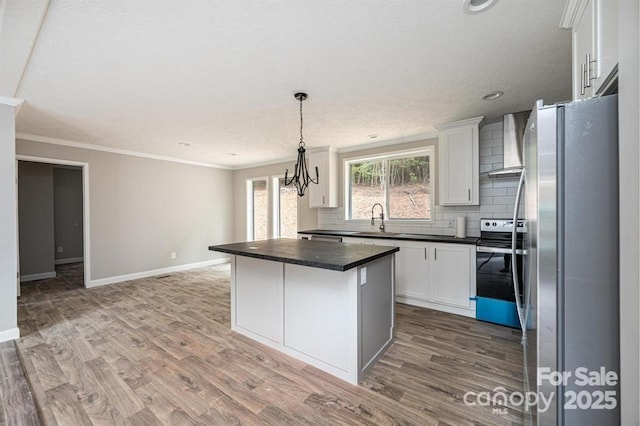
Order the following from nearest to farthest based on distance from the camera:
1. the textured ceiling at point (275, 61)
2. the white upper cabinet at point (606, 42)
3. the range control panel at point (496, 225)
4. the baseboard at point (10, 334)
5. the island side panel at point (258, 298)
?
the white upper cabinet at point (606, 42) → the textured ceiling at point (275, 61) → the island side panel at point (258, 298) → the baseboard at point (10, 334) → the range control panel at point (496, 225)

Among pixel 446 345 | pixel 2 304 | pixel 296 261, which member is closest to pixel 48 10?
pixel 296 261

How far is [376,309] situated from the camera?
7.46ft

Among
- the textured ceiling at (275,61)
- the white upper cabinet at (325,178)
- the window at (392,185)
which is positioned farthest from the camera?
the white upper cabinet at (325,178)

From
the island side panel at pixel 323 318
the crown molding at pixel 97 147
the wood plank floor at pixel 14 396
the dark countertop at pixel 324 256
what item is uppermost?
the crown molding at pixel 97 147

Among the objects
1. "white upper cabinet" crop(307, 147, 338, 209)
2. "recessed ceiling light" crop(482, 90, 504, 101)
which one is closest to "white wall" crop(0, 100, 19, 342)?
"white upper cabinet" crop(307, 147, 338, 209)

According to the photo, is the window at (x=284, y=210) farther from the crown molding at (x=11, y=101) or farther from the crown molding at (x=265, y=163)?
the crown molding at (x=11, y=101)

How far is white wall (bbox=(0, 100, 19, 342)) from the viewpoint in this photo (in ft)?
8.75

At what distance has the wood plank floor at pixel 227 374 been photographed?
5.54 ft

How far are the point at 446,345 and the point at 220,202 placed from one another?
18.9ft

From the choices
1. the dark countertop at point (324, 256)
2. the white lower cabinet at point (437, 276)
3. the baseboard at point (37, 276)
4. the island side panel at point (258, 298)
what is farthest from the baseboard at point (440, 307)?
the baseboard at point (37, 276)

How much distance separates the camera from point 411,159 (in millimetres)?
4309

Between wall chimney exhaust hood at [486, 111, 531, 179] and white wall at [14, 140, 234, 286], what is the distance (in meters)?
5.76

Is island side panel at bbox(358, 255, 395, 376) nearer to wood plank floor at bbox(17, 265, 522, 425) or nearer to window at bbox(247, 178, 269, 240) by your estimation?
wood plank floor at bbox(17, 265, 522, 425)

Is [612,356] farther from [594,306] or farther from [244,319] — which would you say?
[244,319]
